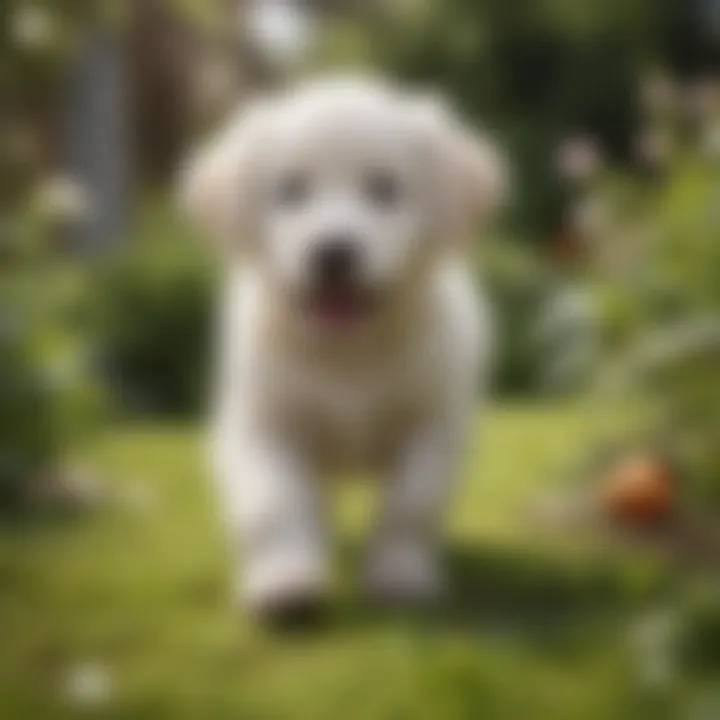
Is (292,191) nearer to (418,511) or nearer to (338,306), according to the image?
(338,306)

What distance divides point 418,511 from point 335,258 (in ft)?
0.51

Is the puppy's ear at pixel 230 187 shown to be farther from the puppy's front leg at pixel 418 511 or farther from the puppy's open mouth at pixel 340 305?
the puppy's front leg at pixel 418 511

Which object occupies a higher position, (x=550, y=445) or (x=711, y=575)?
(x=550, y=445)

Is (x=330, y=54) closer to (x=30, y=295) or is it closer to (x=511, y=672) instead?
(x=30, y=295)

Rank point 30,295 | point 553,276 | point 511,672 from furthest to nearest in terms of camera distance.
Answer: point 553,276 < point 30,295 < point 511,672

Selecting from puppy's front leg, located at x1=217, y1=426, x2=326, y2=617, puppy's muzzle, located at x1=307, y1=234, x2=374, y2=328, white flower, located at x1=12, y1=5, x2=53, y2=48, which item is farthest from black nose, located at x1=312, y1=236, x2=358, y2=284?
white flower, located at x1=12, y1=5, x2=53, y2=48

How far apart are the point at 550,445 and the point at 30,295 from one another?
0.36 metres

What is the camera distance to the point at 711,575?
807 millimetres

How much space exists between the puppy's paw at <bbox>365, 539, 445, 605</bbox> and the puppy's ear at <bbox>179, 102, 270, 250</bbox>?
19cm

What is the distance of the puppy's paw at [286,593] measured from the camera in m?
0.75

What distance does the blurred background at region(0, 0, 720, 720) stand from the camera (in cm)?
70

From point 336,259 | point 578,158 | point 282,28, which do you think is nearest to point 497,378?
point 578,158

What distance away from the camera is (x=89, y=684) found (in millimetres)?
686

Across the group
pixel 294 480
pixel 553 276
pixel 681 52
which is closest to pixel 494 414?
pixel 553 276
